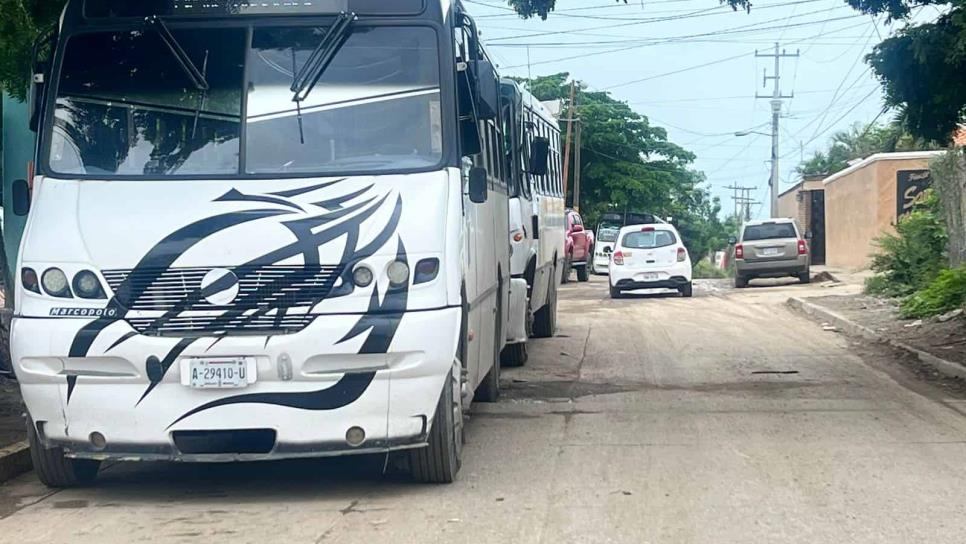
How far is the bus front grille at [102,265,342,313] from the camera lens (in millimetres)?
6523

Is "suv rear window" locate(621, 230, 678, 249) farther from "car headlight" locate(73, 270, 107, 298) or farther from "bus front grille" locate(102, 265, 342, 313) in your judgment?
"car headlight" locate(73, 270, 107, 298)

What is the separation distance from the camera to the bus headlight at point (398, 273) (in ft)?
21.5

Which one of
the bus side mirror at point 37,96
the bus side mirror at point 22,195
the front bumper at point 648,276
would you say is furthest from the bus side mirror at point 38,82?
the front bumper at point 648,276

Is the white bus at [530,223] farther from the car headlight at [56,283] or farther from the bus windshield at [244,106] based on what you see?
the car headlight at [56,283]

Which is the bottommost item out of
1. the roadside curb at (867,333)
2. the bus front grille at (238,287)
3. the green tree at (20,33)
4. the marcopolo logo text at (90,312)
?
the roadside curb at (867,333)

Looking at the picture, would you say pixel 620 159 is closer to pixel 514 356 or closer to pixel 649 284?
pixel 649 284

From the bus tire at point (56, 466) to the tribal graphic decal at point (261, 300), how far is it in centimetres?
71

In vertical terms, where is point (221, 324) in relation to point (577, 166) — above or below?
below

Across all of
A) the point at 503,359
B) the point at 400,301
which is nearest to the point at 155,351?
the point at 400,301

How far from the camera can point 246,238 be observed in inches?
259

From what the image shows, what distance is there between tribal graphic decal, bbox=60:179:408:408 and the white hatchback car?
60.6 ft

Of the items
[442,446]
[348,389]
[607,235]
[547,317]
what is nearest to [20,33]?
[348,389]

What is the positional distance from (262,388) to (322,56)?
6.56 ft

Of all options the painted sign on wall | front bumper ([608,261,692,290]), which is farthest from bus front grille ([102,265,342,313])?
Result: the painted sign on wall
